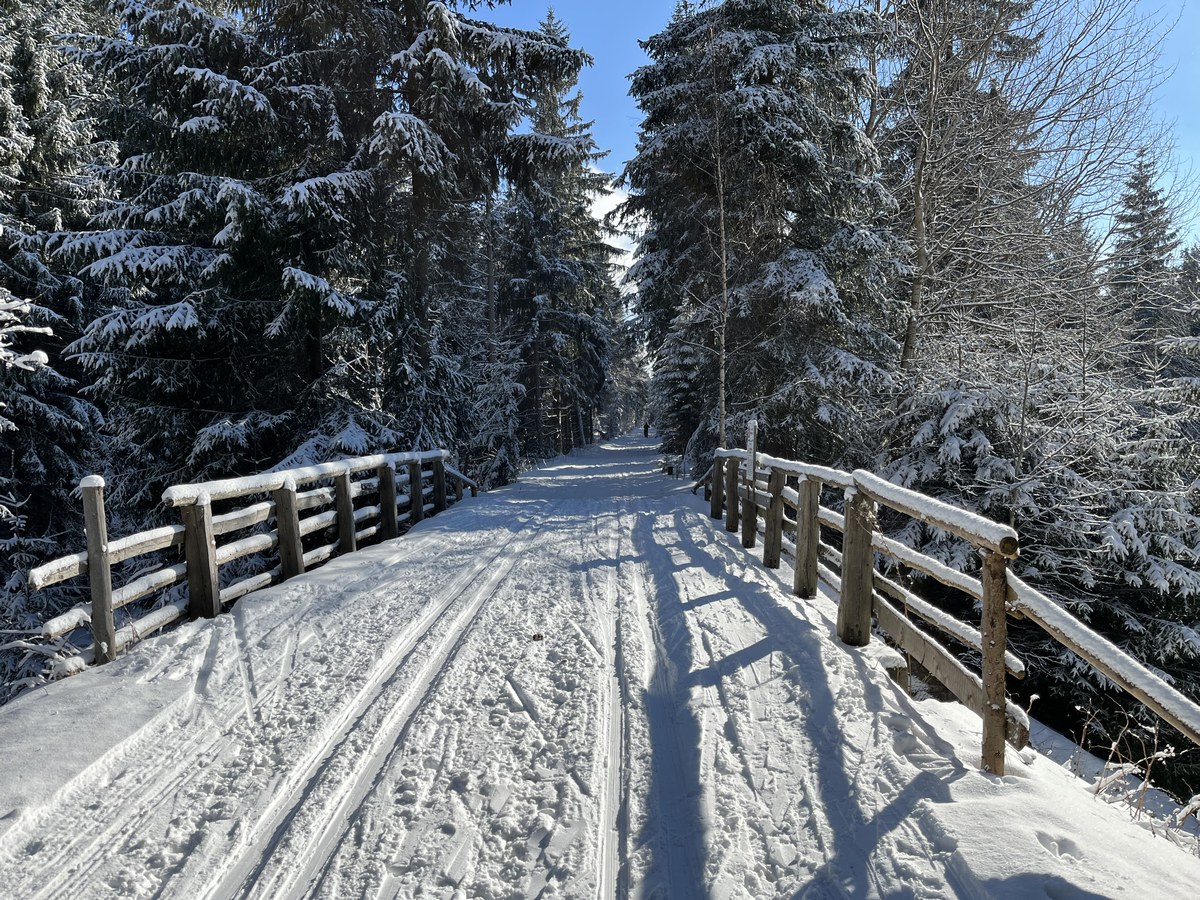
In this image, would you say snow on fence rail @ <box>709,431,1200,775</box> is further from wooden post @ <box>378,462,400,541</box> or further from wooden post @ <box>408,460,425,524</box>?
wooden post @ <box>408,460,425,524</box>

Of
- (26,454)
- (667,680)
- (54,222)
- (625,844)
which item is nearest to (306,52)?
(54,222)

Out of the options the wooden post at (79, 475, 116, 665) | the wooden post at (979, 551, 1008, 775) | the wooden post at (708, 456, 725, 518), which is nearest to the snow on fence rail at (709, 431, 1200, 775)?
the wooden post at (979, 551, 1008, 775)

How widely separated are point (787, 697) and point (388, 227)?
434 inches

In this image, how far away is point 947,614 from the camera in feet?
12.5


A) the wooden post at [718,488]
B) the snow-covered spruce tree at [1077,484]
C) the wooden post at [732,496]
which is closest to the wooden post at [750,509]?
the wooden post at [732,496]

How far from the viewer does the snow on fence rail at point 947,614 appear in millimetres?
2262

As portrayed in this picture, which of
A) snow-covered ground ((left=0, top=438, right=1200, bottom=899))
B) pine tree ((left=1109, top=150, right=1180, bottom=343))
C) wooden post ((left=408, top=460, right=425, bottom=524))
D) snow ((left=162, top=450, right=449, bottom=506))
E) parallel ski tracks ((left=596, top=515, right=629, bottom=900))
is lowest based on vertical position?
parallel ski tracks ((left=596, top=515, right=629, bottom=900))

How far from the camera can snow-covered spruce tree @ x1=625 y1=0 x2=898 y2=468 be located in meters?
11.8

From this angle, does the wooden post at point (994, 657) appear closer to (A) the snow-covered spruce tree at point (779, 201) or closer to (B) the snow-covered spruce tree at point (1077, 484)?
(B) the snow-covered spruce tree at point (1077, 484)

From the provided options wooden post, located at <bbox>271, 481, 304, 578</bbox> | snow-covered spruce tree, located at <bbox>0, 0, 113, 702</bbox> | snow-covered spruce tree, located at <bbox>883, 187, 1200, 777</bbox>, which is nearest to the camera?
wooden post, located at <bbox>271, 481, 304, 578</bbox>

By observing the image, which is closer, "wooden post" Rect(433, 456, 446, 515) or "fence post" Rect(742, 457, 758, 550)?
"fence post" Rect(742, 457, 758, 550)

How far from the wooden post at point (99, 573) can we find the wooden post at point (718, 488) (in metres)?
7.90

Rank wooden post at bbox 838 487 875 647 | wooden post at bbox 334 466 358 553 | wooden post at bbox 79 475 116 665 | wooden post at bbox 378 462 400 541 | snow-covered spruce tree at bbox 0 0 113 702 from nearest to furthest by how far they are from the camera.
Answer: wooden post at bbox 79 475 116 665
wooden post at bbox 838 487 875 647
wooden post at bbox 334 466 358 553
wooden post at bbox 378 462 400 541
snow-covered spruce tree at bbox 0 0 113 702

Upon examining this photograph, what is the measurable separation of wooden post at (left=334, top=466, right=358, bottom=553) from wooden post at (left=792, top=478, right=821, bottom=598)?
17.0ft
